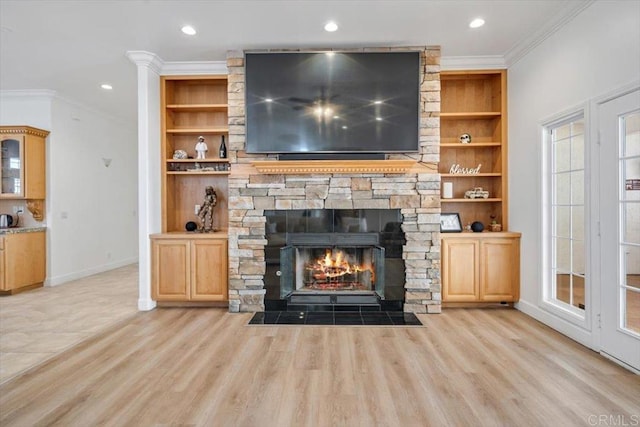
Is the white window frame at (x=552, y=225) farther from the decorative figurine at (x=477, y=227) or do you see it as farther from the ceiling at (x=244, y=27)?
the ceiling at (x=244, y=27)

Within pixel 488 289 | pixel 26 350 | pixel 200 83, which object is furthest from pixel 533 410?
pixel 200 83

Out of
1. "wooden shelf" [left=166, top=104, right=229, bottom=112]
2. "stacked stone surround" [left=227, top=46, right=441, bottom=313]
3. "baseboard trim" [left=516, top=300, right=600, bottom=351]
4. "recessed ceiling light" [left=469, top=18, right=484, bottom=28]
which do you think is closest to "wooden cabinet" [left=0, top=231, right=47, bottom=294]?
"wooden shelf" [left=166, top=104, right=229, bottom=112]

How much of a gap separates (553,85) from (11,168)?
7.25 meters

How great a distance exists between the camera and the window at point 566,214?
124 inches

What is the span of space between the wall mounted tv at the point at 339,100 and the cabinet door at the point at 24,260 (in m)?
4.18

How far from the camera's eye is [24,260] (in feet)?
16.5

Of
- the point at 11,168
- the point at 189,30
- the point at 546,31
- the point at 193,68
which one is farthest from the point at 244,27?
the point at 11,168

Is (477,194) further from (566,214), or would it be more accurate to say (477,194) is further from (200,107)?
(200,107)

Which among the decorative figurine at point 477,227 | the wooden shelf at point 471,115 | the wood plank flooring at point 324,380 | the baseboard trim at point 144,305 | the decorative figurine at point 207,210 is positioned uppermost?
the wooden shelf at point 471,115

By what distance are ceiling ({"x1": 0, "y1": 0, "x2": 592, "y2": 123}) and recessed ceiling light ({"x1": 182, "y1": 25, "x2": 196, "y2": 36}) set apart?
58 millimetres

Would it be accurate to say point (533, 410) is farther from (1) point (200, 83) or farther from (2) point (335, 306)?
(1) point (200, 83)

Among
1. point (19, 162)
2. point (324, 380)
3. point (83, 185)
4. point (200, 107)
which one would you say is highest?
point (200, 107)

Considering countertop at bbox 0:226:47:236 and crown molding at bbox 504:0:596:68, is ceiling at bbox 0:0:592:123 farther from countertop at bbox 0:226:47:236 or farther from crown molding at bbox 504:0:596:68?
countertop at bbox 0:226:47:236

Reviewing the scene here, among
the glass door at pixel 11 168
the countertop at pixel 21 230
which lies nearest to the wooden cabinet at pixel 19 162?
the glass door at pixel 11 168
